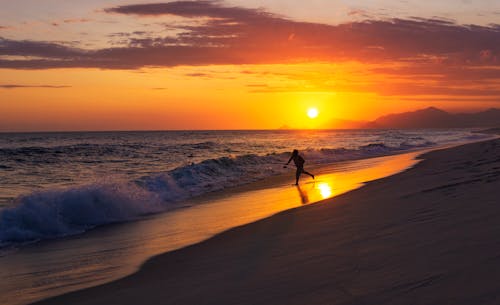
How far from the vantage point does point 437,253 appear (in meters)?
5.53

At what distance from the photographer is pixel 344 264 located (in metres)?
5.73

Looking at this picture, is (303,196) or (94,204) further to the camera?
(303,196)

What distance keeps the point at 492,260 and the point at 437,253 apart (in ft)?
2.35

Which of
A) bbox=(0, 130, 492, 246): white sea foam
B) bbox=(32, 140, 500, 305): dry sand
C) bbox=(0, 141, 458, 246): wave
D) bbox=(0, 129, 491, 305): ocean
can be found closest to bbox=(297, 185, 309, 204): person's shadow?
bbox=(0, 129, 491, 305): ocean

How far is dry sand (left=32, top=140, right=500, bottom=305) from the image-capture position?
460 centimetres

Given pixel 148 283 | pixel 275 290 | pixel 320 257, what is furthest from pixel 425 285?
pixel 148 283

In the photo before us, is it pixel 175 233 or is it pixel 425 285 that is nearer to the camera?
pixel 425 285

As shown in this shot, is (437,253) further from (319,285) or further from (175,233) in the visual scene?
(175,233)

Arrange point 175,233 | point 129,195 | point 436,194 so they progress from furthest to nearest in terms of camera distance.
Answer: point 129,195 < point 436,194 < point 175,233

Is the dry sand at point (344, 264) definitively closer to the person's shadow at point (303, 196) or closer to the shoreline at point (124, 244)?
the shoreline at point (124, 244)

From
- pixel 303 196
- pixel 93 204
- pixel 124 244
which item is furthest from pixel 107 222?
pixel 303 196

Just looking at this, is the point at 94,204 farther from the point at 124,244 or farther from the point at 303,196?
the point at 303,196

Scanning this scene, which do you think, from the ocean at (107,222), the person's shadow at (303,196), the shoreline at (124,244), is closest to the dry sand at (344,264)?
the shoreline at (124,244)

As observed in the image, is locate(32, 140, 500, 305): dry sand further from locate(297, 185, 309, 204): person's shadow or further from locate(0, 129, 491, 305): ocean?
locate(297, 185, 309, 204): person's shadow
